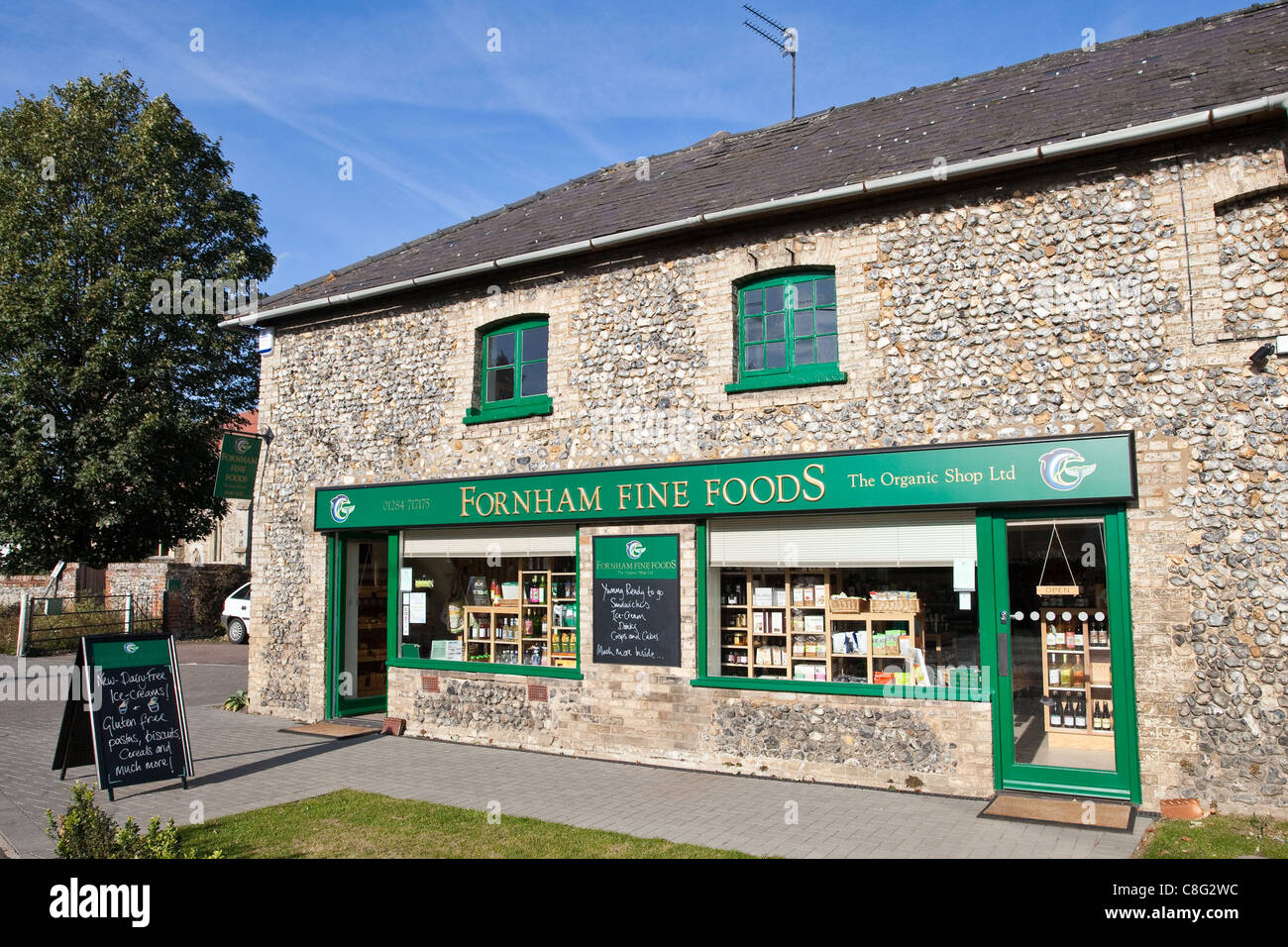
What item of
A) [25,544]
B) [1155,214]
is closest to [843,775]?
[1155,214]

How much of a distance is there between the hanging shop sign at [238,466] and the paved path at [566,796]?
10.7 ft

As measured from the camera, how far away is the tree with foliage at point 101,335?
2236 centimetres

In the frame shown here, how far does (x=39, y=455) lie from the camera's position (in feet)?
72.1

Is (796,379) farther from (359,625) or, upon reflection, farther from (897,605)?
(359,625)

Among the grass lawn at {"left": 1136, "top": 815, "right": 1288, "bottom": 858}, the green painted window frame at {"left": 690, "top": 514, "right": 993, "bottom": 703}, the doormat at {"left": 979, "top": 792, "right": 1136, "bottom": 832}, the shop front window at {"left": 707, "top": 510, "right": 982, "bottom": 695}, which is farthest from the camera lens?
the shop front window at {"left": 707, "top": 510, "right": 982, "bottom": 695}

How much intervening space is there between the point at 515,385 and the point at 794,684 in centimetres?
484

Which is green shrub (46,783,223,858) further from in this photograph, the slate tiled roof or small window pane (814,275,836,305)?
the slate tiled roof

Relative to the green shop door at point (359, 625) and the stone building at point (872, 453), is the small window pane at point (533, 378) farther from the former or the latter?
the green shop door at point (359, 625)

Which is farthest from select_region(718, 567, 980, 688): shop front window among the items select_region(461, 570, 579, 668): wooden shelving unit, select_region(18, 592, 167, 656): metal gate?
select_region(18, 592, 167, 656): metal gate

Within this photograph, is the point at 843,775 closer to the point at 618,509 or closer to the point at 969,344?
the point at 618,509

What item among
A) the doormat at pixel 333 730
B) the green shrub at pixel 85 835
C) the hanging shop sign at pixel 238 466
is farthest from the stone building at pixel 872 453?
the green shrub at pixel 85 835

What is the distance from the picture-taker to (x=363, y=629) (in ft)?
41.4

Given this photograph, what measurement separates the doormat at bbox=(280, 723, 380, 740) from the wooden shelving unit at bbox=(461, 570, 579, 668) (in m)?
1.56

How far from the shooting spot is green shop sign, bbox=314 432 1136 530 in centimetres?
757
